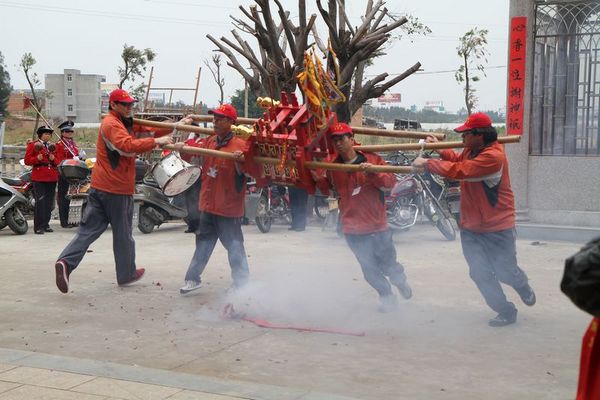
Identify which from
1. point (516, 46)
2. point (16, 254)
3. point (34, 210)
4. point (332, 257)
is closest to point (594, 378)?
point (332, 257)

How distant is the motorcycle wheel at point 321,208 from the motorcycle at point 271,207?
1.67 ft

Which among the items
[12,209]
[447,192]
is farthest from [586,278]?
[12,209]

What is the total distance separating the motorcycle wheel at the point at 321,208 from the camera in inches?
527

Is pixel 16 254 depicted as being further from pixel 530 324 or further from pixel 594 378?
pixel 594 378

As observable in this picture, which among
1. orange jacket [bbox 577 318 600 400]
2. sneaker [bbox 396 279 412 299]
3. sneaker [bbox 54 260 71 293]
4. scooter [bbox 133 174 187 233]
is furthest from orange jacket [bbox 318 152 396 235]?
scooter [bbox 133 174 187 233]

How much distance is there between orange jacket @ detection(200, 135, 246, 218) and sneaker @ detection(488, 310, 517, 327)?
2.44 metres

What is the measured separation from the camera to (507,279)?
21.0 ft

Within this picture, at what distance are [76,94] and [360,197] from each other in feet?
245

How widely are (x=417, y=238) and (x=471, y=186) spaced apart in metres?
5.47

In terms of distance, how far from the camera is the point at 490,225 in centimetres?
638

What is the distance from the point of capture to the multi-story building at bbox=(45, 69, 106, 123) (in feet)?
250

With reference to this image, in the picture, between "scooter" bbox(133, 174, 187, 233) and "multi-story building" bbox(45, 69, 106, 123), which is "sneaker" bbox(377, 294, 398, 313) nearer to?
"scooter" bbox(133, 174, 187, 233)

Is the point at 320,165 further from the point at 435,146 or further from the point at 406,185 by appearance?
the point at 406,185

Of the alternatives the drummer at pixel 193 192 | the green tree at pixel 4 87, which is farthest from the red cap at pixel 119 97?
the green tree at pixel 4 87
